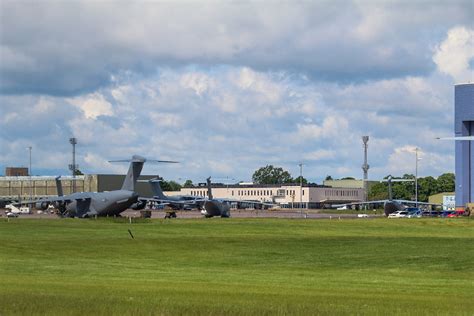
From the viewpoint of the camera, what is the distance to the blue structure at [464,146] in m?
164

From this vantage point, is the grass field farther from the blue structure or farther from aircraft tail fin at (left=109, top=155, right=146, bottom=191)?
the blue structure

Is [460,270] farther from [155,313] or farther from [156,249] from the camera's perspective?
[155,313]

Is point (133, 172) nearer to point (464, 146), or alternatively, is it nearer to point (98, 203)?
point (98, 203)

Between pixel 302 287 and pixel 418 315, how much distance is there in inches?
434

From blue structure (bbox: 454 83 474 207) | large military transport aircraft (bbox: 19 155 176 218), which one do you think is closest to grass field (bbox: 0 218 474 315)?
large military transport aircraft (bbox: 19 155 176 218)

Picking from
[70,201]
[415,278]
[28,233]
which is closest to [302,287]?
[415,278]

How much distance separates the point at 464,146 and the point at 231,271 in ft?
408

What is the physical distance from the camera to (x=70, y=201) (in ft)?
387

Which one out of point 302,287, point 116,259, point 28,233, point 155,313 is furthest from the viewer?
point 28,233

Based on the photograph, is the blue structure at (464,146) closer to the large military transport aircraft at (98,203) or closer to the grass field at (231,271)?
the large military transport aircraft at (98,203)

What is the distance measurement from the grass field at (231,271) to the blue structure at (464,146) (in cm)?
8055

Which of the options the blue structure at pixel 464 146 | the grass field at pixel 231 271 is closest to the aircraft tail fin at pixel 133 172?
the grass field at pixel 231 271

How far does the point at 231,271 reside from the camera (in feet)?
150

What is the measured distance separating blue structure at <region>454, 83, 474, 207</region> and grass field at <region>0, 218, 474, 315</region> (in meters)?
80.6
